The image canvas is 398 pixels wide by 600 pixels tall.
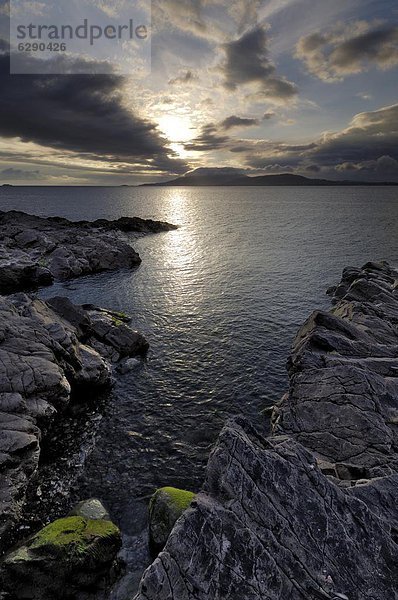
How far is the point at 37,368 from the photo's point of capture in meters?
25.2

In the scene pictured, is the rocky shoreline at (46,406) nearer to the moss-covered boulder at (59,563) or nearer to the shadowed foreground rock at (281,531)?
the moss-covered boulder at (59,563)

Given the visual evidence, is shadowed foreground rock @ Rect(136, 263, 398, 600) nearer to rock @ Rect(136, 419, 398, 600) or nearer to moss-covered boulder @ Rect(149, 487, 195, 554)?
rock @ Rect(136, 419, 398, 600)

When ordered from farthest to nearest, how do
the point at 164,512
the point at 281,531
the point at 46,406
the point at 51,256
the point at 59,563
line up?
the point at 51,256
the point at 46,406
the point at 164,512
the point at 59,563
the point at 281,531

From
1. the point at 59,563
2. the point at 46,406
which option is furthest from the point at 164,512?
the point at 46,406

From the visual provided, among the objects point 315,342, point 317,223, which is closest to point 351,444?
point 315,342

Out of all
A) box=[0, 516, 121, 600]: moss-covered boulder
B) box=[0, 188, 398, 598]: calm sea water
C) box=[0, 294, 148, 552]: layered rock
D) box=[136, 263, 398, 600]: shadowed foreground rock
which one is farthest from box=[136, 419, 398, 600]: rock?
box=[0, 294, 148, 552]: layered rock

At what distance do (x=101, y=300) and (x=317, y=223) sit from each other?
4525 inches

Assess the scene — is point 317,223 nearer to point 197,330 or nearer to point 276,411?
point 197,330

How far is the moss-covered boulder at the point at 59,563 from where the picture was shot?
14.6 m

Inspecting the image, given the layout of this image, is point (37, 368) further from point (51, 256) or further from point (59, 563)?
point (51, 256)

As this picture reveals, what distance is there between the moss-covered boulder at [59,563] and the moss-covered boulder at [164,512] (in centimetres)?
201

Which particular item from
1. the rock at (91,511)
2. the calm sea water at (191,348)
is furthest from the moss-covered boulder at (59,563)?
the calm sea water at (191,348)

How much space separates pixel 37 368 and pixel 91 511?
1090 cm

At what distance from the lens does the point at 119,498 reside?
20.2m
